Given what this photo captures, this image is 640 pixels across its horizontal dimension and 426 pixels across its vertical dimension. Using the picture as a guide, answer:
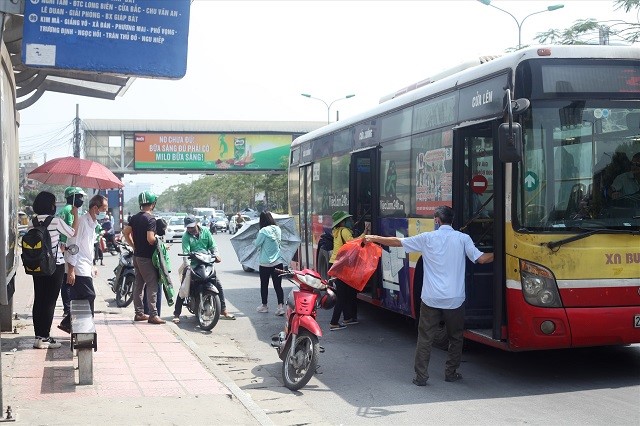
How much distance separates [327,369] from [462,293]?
2.00 meters

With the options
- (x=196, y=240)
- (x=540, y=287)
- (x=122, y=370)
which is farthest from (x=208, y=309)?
(x=540, y=287)

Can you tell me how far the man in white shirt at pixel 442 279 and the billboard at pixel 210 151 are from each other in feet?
169

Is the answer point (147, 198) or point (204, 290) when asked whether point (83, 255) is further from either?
point (204, 290)

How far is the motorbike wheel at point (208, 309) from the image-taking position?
1227 centimetres

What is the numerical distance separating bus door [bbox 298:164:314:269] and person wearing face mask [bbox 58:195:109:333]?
6.32 meters

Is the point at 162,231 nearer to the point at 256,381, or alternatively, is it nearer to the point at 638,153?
the point at 256,381

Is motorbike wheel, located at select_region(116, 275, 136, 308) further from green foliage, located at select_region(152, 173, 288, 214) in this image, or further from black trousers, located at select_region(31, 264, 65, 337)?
green foliage, located at select_region(152, 173, 288, 214)

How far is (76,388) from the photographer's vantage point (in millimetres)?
7770

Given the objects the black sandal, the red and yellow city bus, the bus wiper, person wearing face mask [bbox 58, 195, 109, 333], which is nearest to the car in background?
person wearing face mask [bbox 58, 195, 109, 333]

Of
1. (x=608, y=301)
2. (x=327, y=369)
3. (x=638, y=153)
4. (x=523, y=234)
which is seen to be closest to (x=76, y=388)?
(x=327, y=369)

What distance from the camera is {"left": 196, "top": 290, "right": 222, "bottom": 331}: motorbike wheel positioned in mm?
12266

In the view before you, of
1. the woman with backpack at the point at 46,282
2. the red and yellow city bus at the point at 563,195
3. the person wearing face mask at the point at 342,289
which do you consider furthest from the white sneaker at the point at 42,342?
the red and yellow city bus at the point at 563,195

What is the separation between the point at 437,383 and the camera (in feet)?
28.0

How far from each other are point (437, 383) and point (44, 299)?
4.68 meters
